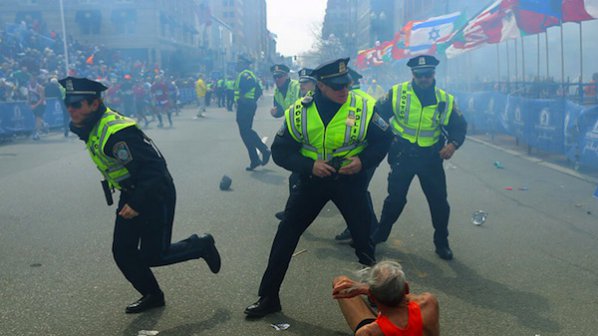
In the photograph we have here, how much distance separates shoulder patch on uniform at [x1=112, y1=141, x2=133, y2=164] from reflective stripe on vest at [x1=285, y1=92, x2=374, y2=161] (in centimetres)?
107

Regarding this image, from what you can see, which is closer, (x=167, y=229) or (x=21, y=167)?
(x=167, y=229)

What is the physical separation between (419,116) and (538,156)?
818 centimetres

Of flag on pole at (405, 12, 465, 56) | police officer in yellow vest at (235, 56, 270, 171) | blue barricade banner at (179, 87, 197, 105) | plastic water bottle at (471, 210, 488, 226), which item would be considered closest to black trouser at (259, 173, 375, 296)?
plastic water bottle at (471, 210, 488, 226)

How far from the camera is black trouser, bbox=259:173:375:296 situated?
13.8ft

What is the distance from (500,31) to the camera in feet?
50.4

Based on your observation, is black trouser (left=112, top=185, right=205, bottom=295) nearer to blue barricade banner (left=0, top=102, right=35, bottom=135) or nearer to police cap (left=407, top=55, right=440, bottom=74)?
police cap (left=407, top=55, right=440, bottom=74)

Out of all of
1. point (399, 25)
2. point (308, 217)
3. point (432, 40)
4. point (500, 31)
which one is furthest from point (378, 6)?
point (308, 217)

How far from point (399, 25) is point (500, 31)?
59.7 m

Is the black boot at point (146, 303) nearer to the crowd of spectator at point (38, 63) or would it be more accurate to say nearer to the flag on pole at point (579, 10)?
the flag on pole at point (579, 10)

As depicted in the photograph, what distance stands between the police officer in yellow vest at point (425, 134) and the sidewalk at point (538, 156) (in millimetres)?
5183

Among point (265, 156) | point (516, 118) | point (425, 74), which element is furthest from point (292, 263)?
point (516, 118)

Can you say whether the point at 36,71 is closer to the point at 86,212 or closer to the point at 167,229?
the point at 86,212

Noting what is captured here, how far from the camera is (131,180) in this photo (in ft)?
13.4

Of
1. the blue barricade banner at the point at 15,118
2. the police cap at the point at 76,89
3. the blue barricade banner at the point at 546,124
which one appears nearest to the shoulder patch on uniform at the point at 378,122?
the police cap at the point at 76,89
